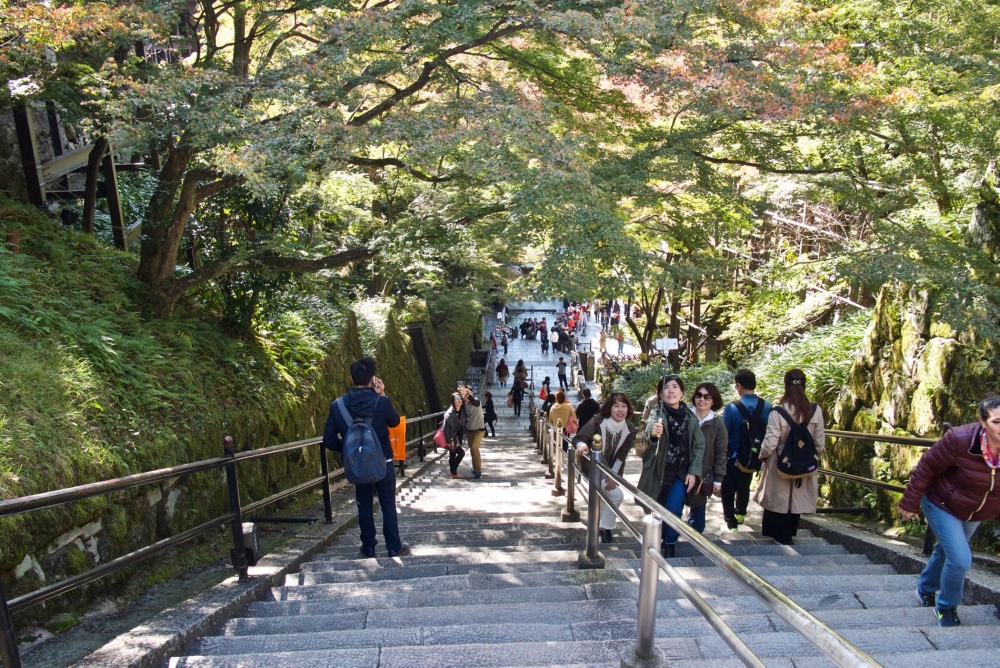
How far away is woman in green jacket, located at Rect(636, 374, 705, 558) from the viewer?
516cm

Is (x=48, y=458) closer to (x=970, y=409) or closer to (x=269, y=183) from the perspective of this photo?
(x=269, y=183)

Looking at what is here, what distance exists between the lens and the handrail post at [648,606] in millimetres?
2822

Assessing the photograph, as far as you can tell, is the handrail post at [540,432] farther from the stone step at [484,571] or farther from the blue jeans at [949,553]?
the blue jeans at [949,553]

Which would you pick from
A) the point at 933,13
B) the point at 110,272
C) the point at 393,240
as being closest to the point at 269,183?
the point at 110,272

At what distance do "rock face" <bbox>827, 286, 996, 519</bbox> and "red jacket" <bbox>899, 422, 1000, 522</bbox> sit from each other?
234cm

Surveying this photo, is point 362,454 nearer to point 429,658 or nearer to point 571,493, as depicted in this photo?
point 429,658

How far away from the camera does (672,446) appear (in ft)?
17.0

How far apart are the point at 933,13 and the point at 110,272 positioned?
31.8 ft

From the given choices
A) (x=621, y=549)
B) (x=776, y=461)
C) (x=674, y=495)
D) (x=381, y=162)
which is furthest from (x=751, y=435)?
(x=381, y=162)

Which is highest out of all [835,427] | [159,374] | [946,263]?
[946,263]

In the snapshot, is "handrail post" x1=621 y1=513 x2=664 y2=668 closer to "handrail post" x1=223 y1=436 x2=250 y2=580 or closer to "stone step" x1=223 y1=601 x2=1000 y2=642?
"stone step" x1=223 y1=601 x2=1000 y2=642

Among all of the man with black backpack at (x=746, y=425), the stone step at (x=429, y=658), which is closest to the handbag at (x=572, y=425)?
the man with black backpack at (x=746, y=425)

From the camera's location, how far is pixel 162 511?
16.7ft

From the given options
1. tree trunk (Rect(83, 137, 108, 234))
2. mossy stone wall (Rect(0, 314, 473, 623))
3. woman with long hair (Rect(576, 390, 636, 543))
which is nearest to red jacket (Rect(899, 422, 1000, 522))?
woman with long hair (Rect(576, 390, 636, 543))
